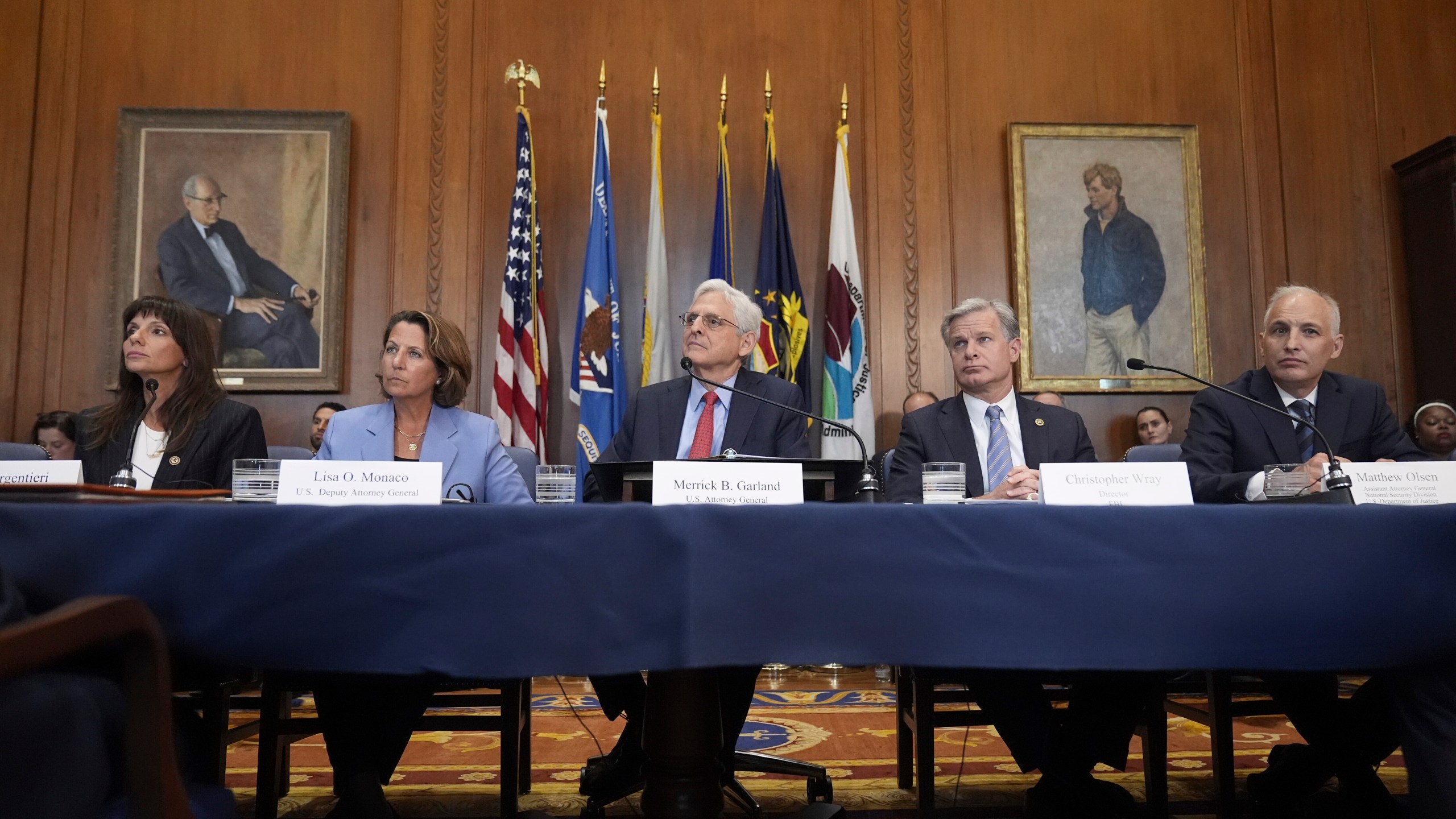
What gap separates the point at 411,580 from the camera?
131 centimetres

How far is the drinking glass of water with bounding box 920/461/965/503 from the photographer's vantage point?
1.87 m

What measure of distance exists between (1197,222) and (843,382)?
2.23 metres

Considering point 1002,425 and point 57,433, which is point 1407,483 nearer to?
point 1002,425

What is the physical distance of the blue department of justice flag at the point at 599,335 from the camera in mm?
4910

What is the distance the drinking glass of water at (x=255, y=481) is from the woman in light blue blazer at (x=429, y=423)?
0.83m

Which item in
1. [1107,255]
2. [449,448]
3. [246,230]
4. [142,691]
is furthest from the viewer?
[1107,255]

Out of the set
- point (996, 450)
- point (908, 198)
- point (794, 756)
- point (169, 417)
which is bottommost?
point (794, 756)

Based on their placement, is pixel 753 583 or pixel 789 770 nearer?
pixel 753 583

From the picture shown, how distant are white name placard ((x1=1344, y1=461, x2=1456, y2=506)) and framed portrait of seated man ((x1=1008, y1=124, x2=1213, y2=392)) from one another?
12.1 feet

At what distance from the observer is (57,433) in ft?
16.1

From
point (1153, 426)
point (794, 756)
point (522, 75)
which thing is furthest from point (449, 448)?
point (1153, 426)

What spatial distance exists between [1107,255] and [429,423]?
412 centimetres

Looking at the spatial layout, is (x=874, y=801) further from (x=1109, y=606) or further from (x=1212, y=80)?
(x=1212, y=80)

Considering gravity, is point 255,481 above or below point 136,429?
below
